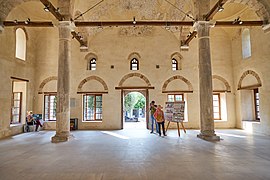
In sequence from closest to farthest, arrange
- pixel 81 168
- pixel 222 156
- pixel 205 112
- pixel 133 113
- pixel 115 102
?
1. pixel 81 168
2. pixel 222 156
3. pixel 205 112
4. pixel 115 102
5. pixel 133 113

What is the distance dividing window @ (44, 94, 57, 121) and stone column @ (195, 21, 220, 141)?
863cm

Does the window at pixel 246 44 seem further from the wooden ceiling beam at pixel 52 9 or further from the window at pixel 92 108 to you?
the wooden ceiling beam at pixel 52 9

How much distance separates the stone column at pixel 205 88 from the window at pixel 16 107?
9.70m

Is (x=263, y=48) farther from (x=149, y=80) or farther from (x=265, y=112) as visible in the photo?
(x=149, y=80)

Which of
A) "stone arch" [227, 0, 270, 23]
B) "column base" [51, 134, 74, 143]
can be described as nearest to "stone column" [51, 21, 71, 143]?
"column base" [51, 134, 74, 143]

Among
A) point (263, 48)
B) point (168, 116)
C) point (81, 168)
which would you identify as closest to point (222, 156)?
point (81, 168)

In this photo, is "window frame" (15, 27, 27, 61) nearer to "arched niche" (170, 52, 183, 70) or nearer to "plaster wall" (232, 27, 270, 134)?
"arched niche" (170, 52, 183, 70)

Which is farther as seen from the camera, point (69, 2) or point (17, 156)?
point (69, 2)

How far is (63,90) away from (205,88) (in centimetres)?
557

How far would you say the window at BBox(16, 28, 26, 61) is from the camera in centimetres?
1064

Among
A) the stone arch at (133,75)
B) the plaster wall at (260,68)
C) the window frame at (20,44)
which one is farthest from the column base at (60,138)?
the plaster wall at (260,68)

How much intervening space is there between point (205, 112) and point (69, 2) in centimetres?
698

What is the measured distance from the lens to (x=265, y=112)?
9.29 metres

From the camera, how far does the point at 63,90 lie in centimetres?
762
